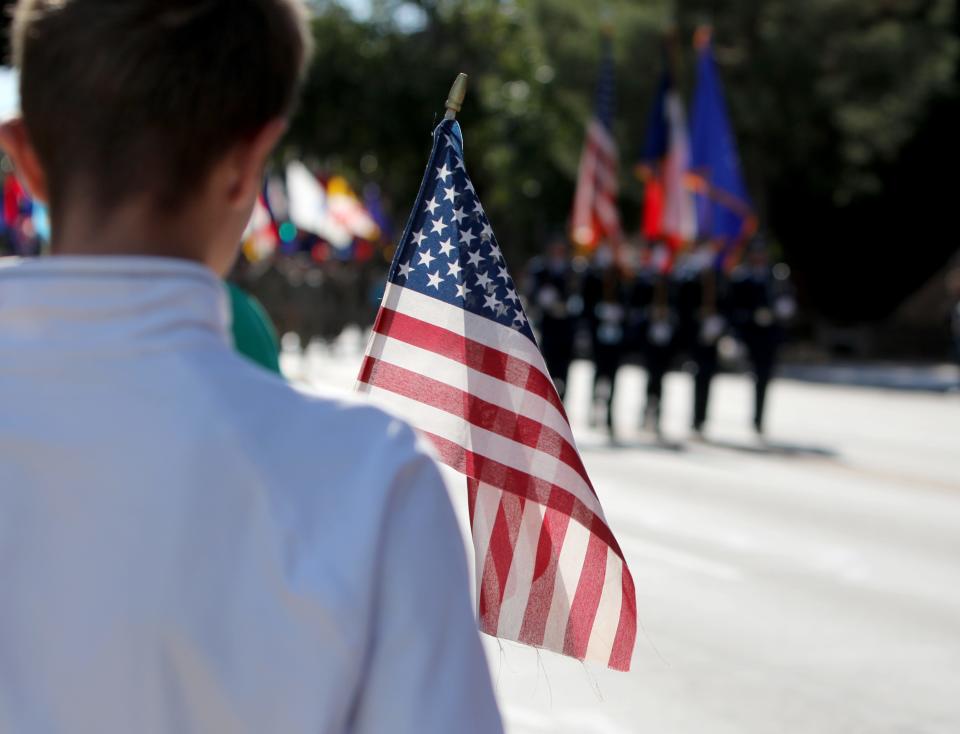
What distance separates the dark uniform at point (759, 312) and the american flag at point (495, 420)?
1217cm

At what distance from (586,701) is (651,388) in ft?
31.7

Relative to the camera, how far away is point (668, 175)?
1686 centimetres

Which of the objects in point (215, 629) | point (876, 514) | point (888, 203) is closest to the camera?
point (215, 629)

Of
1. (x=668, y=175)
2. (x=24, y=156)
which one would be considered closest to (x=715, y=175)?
(x=668, y=175)

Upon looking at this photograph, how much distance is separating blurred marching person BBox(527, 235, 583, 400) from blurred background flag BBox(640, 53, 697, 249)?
1567 millimetres

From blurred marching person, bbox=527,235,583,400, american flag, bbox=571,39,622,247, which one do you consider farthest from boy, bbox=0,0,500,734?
american flag, bbox=571,39,622,247

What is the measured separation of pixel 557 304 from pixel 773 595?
8.72m

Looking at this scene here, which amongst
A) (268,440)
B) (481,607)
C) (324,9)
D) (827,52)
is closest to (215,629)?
(268,440)

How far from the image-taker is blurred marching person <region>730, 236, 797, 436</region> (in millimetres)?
14555

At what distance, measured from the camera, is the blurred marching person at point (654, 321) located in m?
14.6

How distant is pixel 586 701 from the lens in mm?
5043

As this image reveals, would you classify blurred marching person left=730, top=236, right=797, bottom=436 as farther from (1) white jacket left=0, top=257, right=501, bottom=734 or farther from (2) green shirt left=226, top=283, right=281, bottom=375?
(1) white jacket left=0, top=257, right=501, bottom=734

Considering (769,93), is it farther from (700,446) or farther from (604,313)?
(700,446)

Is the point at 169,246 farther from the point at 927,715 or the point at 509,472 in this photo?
the point at 927,715
